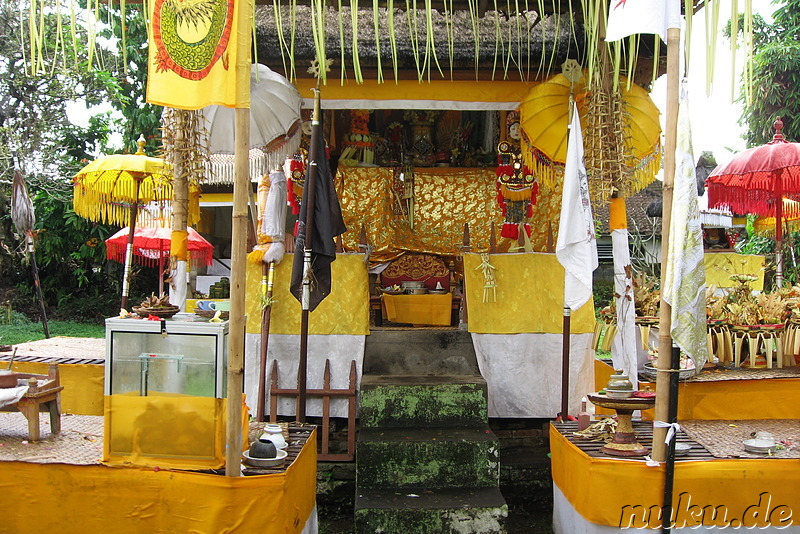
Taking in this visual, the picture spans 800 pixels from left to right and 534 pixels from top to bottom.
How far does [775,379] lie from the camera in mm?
5555

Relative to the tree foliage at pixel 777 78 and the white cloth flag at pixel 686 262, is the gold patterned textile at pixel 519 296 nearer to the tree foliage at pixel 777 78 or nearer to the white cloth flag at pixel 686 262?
the white cloth flag at pixel 686 262

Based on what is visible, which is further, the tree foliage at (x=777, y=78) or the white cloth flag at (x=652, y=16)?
the tree foliage at (x=777, y=78)

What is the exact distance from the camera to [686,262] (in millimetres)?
3600

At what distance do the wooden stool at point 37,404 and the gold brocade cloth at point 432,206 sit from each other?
440 cm

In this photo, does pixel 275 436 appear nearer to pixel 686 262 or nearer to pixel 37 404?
pixel 37 404

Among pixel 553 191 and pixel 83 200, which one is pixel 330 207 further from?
pixel 83 200

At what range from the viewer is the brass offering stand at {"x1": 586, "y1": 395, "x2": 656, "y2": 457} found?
4.19 metres

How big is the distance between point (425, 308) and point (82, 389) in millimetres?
3626

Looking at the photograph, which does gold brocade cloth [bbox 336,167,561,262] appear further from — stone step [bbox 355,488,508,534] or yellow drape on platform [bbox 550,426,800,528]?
yellow drape on platform [bbox 550,426,800,528]

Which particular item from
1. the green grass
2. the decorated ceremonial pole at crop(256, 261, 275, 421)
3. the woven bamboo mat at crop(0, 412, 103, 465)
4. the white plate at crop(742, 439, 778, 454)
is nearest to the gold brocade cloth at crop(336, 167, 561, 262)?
the decorated ceremonial pole at crop(256, 261, 275, 421)

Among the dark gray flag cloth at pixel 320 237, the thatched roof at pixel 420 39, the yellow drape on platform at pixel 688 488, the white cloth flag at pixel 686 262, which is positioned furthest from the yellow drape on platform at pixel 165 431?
the thatched roof at pixel 420 39

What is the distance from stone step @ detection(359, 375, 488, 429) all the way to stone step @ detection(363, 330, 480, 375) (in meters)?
0.76

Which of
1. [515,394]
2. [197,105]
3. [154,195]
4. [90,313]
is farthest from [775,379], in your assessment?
[90,313]

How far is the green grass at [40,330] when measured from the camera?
13227mm
